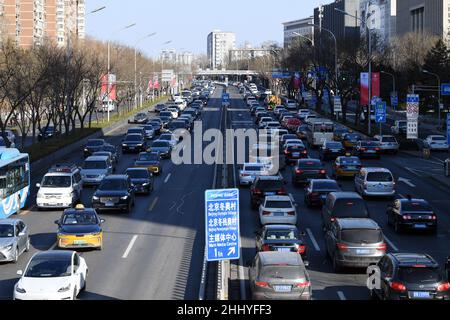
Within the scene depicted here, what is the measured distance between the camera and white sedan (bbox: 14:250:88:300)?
1952cm

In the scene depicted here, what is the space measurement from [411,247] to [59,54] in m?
49.3

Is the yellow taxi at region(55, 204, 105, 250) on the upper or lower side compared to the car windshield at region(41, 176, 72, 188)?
lower

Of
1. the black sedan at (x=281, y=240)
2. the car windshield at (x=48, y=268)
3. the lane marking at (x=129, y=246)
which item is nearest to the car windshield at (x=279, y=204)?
the lane marking at (x=129, y=246)

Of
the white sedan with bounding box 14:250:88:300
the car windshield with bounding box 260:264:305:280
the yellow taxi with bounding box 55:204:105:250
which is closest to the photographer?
the car windshield with bounding box 260:264:305:280

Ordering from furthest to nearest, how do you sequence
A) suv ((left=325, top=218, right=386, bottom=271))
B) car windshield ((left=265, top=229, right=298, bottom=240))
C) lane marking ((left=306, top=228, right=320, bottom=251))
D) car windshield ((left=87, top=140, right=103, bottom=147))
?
1. car windshield ((left=87, top=140, right=103, bottom=147))
2. lane marking ((left=306, top=228, right=320, bottom=251))
3. car windshield ((left=265, top=229, right=298, bottom=240))
4. suv ((left=325, top=218, right=386, bottom=271))

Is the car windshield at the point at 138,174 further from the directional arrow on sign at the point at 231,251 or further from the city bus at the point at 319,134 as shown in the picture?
the city bus at the point at 319,134

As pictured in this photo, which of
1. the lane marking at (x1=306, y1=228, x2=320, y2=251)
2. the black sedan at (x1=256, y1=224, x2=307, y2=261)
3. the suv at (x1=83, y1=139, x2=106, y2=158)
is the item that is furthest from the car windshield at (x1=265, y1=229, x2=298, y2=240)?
the suv at (x1=83, y1=139, x2=106, y2=158)

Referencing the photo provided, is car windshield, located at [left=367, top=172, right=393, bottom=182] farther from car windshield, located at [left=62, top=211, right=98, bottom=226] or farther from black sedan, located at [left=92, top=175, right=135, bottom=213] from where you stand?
car windshield, located at [left=62, top=211, right=98, bottom=226]

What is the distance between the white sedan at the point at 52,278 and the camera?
64.0ft

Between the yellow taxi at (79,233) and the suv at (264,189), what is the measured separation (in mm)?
9808

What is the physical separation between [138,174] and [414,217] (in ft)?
51.6

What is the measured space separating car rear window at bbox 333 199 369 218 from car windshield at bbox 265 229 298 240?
4.32m

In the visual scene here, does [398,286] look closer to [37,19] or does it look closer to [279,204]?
[279,204]
